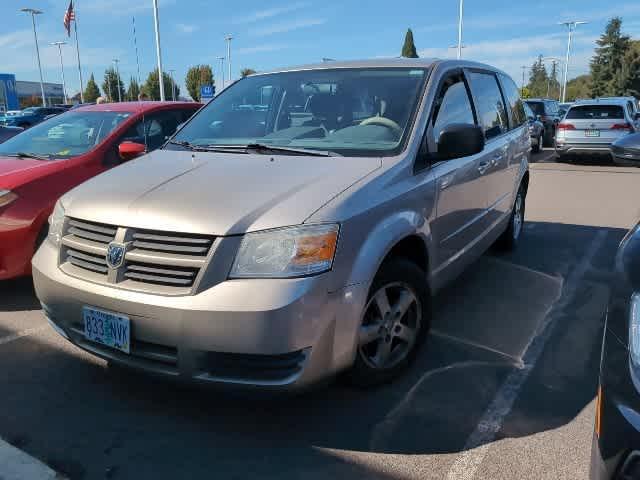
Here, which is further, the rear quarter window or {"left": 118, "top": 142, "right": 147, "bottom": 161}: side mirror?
the rear quarter window

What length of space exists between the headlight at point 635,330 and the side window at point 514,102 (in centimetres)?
387

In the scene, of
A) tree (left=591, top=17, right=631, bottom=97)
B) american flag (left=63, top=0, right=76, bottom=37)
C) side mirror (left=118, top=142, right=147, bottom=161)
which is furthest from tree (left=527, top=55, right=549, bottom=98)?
side mirror (left=118, top=142, right=147, bottom=161)

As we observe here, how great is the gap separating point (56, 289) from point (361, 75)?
226 centimetres

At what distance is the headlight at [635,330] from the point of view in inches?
64.8

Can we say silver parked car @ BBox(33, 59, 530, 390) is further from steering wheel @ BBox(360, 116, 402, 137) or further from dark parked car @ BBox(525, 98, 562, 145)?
dark parked car @ BBox(525, 98, 562, 145)

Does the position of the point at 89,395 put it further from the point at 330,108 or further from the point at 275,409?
the point at 330,108

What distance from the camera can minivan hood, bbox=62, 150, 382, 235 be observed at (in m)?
2.49

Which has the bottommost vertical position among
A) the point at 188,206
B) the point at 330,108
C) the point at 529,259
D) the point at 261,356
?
the point at 529,259

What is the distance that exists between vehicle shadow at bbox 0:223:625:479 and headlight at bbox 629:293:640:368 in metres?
1.08

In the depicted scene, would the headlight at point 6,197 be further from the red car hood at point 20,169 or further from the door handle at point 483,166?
the door handle at point 483,166

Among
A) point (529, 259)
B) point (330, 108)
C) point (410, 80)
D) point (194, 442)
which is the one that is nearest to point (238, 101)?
point (330, 108)

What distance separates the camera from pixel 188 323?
2363mm

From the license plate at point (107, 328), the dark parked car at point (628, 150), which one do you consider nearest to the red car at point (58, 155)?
the license plate at point (107, 328)

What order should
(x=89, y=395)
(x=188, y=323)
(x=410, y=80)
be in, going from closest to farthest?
(x=188, y=323), (x=89, y=395), (x=410, y=80)
